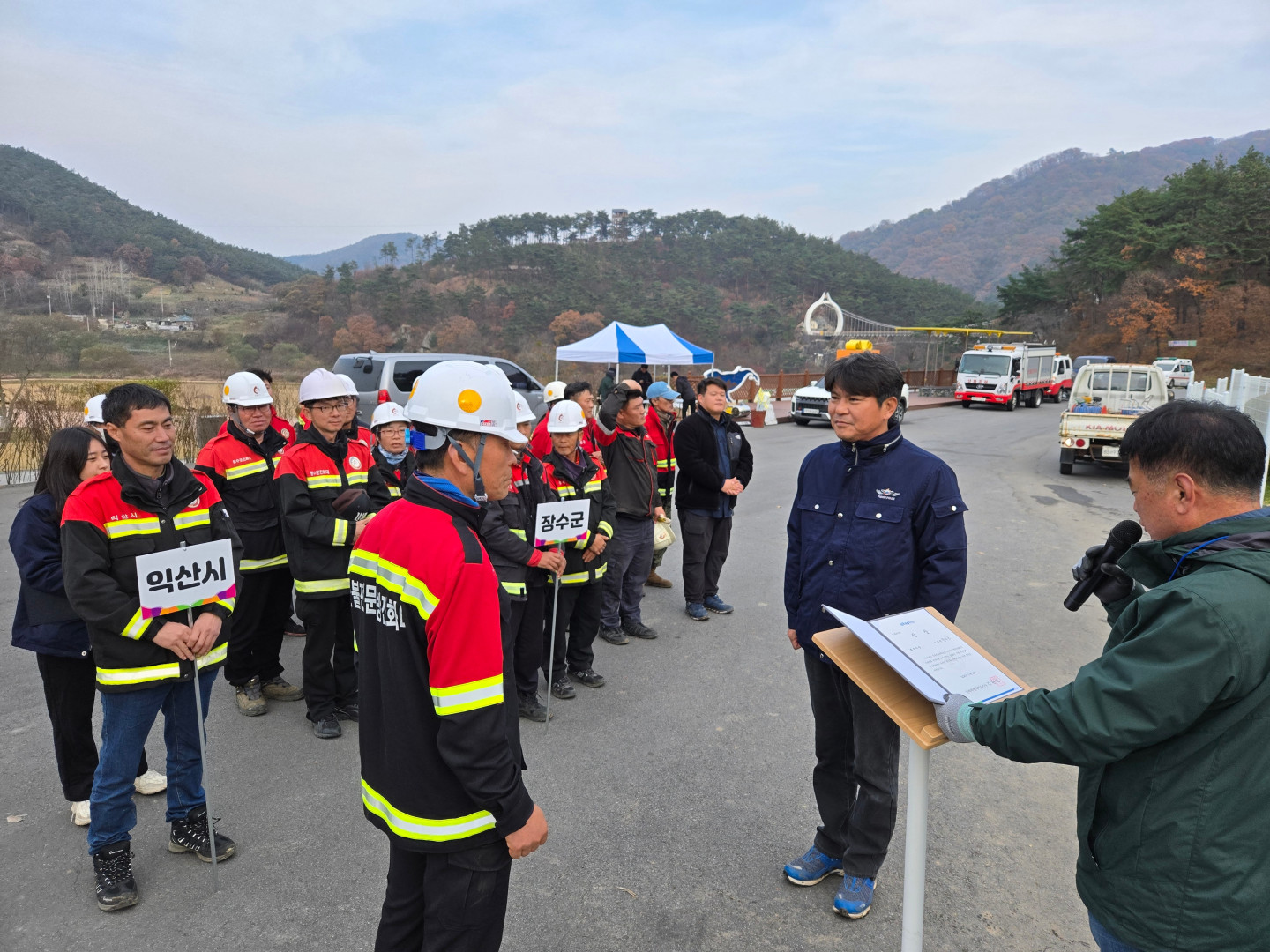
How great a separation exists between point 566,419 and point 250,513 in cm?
211

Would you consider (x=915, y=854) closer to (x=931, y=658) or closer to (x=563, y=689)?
(x=931, y=658)

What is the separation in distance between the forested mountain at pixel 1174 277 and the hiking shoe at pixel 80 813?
168 ft

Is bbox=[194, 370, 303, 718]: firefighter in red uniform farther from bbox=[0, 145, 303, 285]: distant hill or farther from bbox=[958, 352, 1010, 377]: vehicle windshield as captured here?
bbox=[0, 145, 303, 285]: distant hill

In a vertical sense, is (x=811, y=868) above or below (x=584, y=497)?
below

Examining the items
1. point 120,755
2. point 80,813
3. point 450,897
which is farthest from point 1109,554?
point 80,813

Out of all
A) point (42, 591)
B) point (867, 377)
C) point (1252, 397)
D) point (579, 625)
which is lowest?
point (579, 625)

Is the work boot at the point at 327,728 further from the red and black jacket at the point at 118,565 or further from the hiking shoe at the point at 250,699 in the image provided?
the red and black jacket at the point at 118,565

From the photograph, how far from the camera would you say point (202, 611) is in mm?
3332

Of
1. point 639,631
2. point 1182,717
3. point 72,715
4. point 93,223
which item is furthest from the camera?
point 93,223

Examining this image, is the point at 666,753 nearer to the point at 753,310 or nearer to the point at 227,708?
the point at 227,708

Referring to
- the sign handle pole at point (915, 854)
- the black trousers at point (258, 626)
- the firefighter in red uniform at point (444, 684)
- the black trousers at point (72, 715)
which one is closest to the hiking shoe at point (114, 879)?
the black trousers at point (72, 715)

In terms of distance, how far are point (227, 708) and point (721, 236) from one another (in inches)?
3663

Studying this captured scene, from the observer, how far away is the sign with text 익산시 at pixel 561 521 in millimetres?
4781

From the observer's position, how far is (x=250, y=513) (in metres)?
4.80
